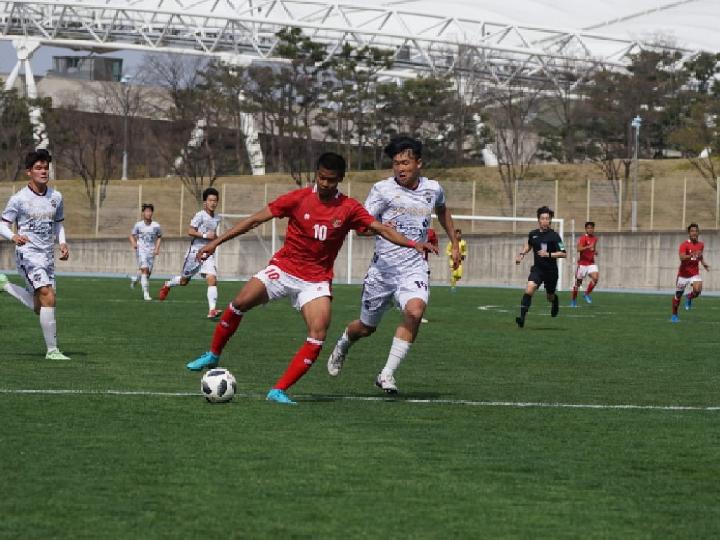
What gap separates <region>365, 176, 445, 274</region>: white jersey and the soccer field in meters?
1.13

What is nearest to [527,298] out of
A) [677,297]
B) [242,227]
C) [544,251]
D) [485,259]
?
[544,251]

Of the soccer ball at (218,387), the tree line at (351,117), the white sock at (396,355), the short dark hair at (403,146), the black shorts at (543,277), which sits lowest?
the soccer ball at (218,387)

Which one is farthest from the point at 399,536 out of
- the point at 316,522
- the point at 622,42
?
the point at 622,42

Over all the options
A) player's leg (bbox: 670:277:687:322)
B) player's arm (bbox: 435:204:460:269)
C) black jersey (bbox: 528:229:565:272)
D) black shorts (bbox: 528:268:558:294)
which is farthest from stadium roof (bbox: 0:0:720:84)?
player's arm (bbox: 435:204:460:269)

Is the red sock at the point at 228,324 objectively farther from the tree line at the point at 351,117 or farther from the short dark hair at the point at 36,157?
the tree line at the point at 351,117

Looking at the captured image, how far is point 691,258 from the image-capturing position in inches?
1181

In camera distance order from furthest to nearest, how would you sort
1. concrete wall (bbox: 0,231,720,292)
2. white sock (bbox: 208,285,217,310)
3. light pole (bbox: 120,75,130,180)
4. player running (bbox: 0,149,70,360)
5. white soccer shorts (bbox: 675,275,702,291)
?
1. light pole (bbox: 120,75,130,180)
2. concrete wall (bbox: 0,231,720,292)
3. white soccer shorts (bbox: 675,275,702,291)
4. white sock (bbox: 208,285,217,310)
5. player running (bbox: 0,149,70,360)

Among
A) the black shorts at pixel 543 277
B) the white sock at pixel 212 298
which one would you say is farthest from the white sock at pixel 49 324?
the black shorts at pixel 543 277

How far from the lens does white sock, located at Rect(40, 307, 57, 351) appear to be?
15141 millimetres

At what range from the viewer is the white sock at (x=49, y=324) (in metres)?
15.1

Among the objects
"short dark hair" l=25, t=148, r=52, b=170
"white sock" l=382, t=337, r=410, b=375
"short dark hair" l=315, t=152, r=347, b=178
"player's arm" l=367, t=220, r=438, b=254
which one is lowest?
"white sock" l=382, t=337, r=410, b=375

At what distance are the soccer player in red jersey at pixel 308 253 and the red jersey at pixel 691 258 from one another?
19289 millimetres

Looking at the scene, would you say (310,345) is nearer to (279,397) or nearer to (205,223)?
(279,397)

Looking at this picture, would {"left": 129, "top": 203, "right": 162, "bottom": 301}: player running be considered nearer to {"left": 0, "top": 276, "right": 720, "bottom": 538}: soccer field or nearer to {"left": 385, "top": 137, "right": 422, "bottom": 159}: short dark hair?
{"left": 0, "top": 276, "right": 720, "bottom": 538}: soccer field
